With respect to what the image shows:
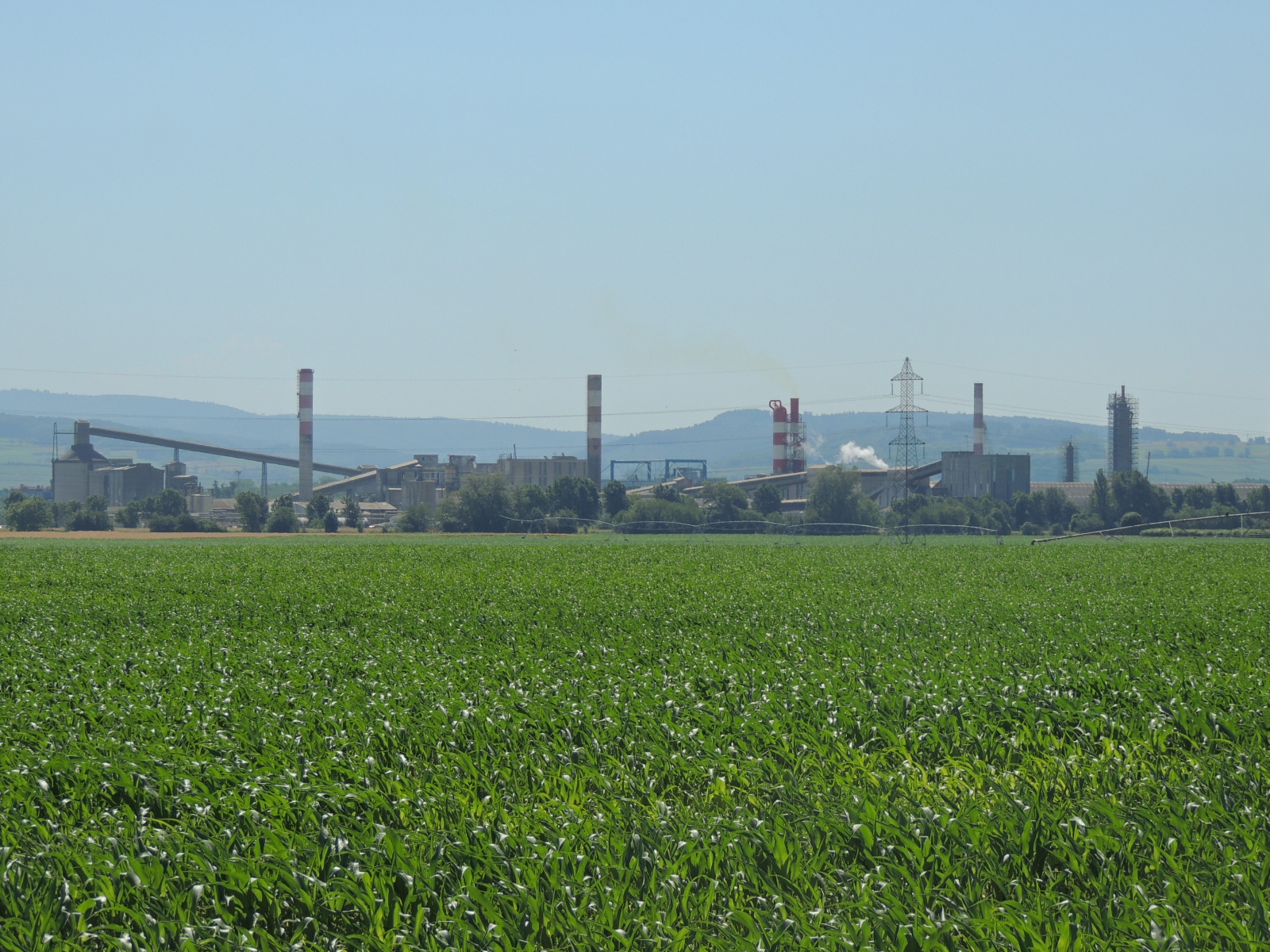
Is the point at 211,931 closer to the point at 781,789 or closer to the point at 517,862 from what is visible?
the point at 517,862

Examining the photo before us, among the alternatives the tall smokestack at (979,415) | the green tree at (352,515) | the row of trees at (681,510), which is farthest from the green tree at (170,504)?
the tall smokestack at (979,415)

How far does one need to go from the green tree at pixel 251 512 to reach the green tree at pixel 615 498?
33234 mm

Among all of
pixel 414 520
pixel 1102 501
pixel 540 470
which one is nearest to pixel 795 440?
pixel 540 470

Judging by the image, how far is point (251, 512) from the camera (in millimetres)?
107188

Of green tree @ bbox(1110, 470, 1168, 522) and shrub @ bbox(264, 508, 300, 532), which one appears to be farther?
green tree @ bbox(1110, 470, 1168, 522)

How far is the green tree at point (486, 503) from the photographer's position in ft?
331

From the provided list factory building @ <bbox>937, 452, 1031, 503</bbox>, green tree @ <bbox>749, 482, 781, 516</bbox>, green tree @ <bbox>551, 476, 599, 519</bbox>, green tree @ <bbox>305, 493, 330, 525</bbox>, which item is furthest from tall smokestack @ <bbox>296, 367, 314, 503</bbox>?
factory building @ <bbox>937, 452, 1031, 503</bbox>

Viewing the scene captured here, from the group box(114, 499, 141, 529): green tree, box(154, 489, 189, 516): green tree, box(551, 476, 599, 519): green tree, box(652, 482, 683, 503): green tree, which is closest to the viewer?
box(551, 476, 599, 519): green tree

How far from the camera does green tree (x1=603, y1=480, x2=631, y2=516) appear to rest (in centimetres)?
11100

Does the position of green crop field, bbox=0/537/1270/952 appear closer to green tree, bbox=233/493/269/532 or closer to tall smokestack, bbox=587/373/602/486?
green tree, bbox=233/493/269/532

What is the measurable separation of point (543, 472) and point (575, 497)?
15.2 meters

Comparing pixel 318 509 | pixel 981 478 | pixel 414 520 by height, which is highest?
pixel 981 478

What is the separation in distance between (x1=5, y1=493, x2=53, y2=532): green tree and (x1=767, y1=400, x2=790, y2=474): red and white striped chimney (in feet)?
245

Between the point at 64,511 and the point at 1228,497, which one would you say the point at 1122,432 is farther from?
the point at 64,511
